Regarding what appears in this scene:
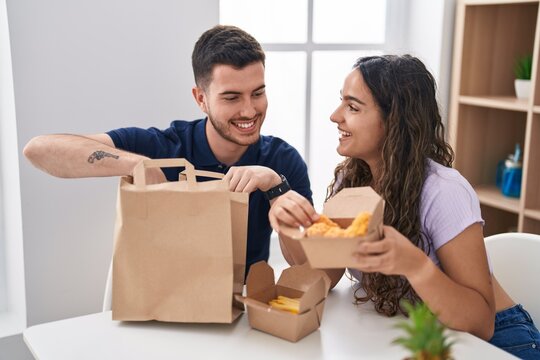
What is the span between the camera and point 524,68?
2674 mm

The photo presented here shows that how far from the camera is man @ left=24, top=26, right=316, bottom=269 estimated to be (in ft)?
5.57

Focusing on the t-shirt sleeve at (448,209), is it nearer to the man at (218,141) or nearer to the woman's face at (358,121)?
the woman's face at (358,121)

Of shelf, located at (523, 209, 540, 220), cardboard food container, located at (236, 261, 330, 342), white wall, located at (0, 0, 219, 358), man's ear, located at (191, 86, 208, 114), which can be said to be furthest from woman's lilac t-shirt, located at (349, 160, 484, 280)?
shelf, located at (523, 209, 540, 220)

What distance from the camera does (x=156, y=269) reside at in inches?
51.8

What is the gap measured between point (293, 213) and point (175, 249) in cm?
25

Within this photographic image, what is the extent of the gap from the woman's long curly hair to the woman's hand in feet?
0.89

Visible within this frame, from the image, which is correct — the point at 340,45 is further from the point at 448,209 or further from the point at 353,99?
the point at 448,209

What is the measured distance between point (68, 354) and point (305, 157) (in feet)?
5.65

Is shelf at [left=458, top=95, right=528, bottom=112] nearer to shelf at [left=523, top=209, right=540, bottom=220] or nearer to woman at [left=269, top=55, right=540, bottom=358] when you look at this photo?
shelf at [left=523, top=209, right=540, bottom=220]

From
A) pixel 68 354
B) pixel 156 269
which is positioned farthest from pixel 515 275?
pixel 68 354

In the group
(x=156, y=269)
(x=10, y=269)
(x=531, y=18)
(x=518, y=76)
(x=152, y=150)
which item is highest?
(x=531, y=18)

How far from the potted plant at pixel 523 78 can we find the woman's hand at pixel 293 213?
169 cm

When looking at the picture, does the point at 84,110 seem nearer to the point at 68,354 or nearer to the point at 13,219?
the point at 13,219

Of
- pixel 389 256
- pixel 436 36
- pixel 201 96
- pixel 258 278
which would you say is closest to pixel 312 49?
pixel 436 36
